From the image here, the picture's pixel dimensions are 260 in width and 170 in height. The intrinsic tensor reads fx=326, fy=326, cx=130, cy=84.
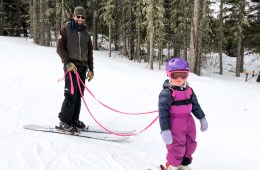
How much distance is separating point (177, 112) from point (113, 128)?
10.6ft

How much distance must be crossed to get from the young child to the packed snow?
0.85m

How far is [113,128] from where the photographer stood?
711 cm

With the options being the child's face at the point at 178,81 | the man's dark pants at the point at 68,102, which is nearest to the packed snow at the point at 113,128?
the man's dark pants at the point at 68,102

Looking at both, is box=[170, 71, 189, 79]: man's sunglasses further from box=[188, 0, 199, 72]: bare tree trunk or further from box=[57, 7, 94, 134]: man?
box=[188, 0, 199, 72]: bare tree trunk

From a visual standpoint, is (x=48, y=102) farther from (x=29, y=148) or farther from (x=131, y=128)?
(x=29, y=148)

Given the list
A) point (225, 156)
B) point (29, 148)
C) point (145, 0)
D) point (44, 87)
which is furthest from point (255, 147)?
point (145, 0)

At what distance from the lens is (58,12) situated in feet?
114

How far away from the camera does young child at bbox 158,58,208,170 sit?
4.02m

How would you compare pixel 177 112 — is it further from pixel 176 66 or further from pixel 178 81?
pixel 176 66

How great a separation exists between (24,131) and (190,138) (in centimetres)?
329

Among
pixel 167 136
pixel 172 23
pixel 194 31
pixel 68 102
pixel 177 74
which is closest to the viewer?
pixel 167 136

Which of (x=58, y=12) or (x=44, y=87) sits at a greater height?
(x=58, y=12)

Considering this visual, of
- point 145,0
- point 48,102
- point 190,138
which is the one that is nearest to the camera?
point 190,138

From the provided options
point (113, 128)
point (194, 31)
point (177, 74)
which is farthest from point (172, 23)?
point (177, 74)
